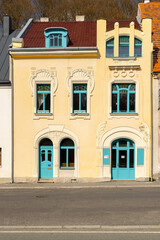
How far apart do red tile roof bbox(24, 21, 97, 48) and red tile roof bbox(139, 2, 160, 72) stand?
173 inches

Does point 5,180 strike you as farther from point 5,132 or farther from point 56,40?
point 56,40

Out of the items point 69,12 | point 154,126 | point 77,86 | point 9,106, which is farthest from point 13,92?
point 69,12

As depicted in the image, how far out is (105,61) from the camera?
2236cm

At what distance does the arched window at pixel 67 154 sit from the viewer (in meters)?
22.7

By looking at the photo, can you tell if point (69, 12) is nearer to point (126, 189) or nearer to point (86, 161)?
point (86, 161)

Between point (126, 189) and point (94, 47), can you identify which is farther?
point (94, 47)

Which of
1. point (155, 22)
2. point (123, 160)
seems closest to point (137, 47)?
point (155, 22)

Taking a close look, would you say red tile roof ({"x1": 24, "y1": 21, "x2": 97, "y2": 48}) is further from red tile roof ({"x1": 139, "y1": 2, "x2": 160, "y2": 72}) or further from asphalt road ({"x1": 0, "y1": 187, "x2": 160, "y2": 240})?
asphalt road ({"x1": 0, "y1": 187, "x2": 160, "y2": 240})

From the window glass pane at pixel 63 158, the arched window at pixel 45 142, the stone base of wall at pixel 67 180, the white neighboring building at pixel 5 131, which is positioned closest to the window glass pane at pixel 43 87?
the white neighboring building at pixel 5 131

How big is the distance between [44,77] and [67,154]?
5642 mm

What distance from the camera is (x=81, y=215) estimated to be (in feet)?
40.5

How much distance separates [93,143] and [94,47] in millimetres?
6596

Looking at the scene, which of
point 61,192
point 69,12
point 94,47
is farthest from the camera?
point 69,12

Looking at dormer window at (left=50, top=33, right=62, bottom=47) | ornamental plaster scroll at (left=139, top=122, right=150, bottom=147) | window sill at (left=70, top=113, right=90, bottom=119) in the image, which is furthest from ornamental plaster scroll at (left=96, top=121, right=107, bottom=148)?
dormer window at (left=50, top=33, right=62, bottom=47)
